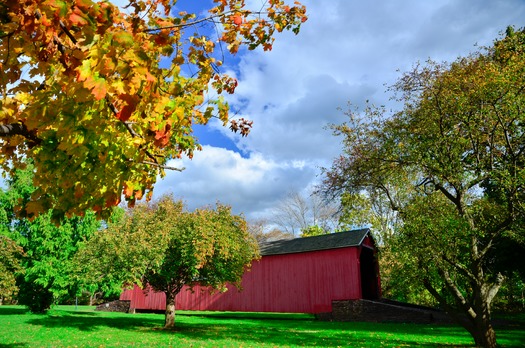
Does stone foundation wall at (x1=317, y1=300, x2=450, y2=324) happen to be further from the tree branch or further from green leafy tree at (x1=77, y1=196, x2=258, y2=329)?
the tree branch

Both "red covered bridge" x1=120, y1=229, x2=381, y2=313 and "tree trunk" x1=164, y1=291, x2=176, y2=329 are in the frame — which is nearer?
"tree trunk" x1=164, y1=291, x2=176, y2=329

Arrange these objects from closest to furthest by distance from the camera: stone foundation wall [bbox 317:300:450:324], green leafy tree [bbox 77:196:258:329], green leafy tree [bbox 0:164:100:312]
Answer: green leafy tree [bbox 77:196:258:329] → stone foundation wall [bbox 317:300:450:324] → green leafy tree [bbox 0:164:100:312]

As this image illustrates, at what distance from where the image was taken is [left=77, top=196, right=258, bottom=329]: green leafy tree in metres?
16.0

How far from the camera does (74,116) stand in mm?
3170

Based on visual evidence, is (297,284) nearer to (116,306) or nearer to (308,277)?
(308,277)

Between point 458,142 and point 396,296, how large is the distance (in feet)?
87.0

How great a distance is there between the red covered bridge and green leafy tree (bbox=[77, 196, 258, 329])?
8865mm

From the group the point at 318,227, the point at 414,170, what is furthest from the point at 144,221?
the point at 318,227

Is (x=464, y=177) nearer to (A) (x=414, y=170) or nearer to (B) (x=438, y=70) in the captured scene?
(A) (x=414, y=170)

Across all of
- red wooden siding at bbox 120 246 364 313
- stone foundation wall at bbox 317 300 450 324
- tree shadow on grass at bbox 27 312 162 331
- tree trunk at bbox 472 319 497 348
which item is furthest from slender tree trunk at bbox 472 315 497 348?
tree shadow on grass at bbox 27 312 162 331

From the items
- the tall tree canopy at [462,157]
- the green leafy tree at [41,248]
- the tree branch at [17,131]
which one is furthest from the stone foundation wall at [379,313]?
the tree branch at [17,131]

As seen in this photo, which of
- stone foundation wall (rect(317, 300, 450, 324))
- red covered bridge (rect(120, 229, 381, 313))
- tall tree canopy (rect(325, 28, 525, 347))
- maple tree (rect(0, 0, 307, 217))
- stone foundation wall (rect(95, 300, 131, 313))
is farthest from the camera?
stone foundation wall (rect(95, 300, 131, 313))

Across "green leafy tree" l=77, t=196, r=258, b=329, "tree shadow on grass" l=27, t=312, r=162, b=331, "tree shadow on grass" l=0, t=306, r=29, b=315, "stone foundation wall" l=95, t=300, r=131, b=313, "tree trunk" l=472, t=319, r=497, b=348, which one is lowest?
"stone foundation wall" l=95, t=300, r=131, b=313

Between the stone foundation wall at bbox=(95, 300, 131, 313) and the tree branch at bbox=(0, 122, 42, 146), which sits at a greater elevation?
the tree branch at bbox=(0, 122, 42, 146)
